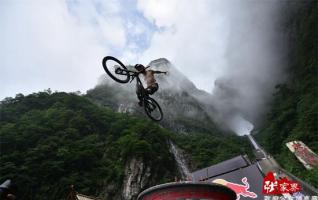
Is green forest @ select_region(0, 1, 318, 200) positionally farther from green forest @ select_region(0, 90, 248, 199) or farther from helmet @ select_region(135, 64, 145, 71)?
helmet @ select_region(135, 64, 145, 71)

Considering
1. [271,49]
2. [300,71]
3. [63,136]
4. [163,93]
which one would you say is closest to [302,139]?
[300,71]

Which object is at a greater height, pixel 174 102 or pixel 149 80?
pixel 174 102

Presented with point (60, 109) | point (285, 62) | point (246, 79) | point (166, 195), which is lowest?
point (166, 195)

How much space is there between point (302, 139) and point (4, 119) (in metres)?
27.9

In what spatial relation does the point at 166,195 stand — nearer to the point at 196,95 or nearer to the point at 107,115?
the point at 107,115

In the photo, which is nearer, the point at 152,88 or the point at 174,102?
the point at 152,88

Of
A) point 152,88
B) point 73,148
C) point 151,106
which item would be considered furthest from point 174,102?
point 152,88

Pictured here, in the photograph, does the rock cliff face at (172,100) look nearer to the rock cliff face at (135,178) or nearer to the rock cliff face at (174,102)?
the rock cliff face at (174,102)

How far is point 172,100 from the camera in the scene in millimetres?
74000

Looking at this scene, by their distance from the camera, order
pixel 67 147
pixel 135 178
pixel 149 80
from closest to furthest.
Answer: pixel 149 80 → pixel 135 178 → pixel 67 147

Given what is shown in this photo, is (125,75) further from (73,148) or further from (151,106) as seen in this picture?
(73,148)

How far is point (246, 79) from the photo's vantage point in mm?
64375

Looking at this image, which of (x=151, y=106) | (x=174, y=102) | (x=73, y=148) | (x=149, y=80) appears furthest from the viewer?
(x=174, y=102)

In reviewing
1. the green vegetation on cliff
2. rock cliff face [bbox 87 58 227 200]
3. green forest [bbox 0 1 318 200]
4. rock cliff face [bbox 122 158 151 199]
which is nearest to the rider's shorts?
green forest [bbox 0 1 318 200]
